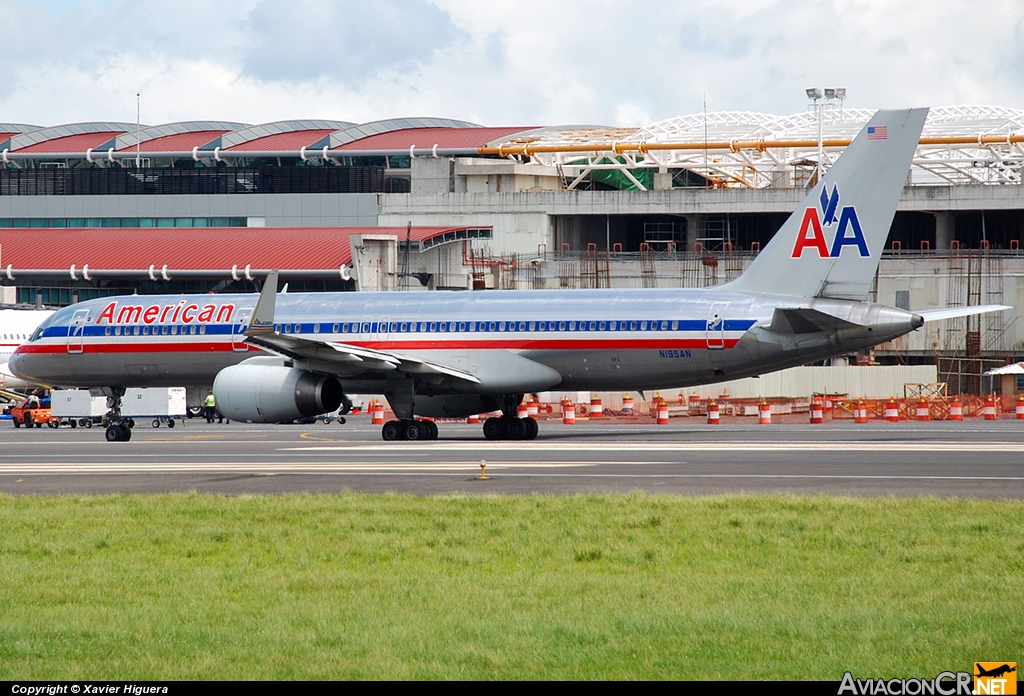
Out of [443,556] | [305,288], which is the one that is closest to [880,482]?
[443,556]

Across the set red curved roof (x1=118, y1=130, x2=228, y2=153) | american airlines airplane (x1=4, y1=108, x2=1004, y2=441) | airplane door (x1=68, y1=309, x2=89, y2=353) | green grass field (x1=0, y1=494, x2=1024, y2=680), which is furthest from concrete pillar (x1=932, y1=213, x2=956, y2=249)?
green grass field (x1=0, y1=494, x2=1024, y2=680)

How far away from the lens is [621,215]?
8406 cm

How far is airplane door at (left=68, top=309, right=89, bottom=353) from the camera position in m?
39.1

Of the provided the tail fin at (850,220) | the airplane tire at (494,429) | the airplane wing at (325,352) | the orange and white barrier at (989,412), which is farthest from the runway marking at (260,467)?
the orange and white barrier at (989,412)

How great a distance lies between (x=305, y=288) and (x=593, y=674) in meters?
72.9

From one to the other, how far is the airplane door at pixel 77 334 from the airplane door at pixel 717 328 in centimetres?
1915

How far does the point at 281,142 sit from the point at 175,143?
29.1 ft

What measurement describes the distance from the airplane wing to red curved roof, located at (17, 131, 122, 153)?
74605mm

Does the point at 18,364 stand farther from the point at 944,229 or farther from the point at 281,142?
the point at 281,142

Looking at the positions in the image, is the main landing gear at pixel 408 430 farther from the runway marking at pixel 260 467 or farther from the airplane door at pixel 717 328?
the runway marking at pixel 260 467

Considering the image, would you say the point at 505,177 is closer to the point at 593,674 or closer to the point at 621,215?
the point at 621,215

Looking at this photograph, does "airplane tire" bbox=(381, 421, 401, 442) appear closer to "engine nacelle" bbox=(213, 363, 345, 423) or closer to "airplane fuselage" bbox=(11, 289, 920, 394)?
"airplane fuselage" bbox=(11, 289, 920, 394)

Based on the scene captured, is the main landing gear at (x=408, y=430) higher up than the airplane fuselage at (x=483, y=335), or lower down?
lower down

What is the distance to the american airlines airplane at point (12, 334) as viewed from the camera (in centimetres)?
6894
